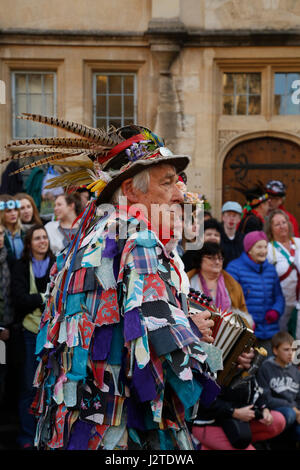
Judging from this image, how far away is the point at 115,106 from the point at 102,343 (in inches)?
373

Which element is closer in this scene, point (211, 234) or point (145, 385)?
point (145, 385)

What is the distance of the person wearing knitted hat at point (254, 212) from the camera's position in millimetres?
7637

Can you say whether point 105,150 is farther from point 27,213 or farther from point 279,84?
point 279,84

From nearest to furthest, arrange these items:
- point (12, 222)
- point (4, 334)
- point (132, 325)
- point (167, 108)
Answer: point (132, 325)
point (4, 334)
point (12, 222)
point (167, 108)

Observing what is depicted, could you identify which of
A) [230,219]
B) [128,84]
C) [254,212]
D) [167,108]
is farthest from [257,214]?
[128,84]

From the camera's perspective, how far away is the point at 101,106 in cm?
1146

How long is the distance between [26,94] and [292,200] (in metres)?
5.01

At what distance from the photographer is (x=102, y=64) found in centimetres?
1112

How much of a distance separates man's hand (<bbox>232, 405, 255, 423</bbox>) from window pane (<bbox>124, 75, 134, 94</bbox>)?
24.8 ft

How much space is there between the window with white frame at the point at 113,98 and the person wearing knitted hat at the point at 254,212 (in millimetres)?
3068

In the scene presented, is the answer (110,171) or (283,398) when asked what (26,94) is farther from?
(110,171)

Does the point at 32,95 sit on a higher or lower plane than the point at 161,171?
higher

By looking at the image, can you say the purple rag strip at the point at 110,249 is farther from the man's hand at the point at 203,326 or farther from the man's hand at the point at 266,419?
the man's hand at the point at 266,419

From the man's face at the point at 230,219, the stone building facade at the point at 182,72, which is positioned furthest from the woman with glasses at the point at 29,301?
the stone building facade at the point at 182,72
